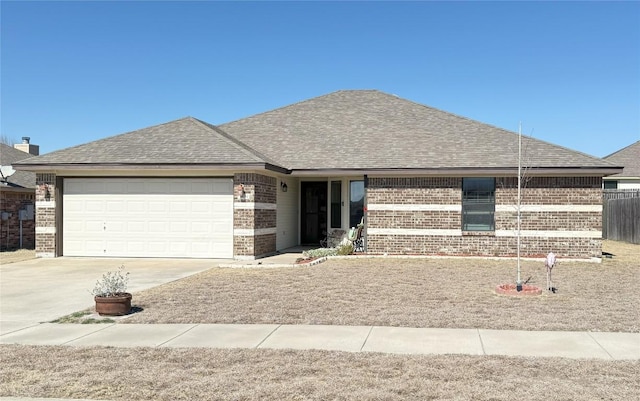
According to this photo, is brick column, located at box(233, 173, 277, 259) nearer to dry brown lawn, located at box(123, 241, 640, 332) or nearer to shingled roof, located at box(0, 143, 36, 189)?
dry brown lawn, located at box(123, 241, 640, 332)

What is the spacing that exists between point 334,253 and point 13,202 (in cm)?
1398

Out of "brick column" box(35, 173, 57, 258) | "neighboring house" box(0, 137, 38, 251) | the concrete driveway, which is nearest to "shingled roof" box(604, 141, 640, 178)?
the concrete driveway

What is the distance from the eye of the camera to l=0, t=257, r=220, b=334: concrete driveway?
32.9 feet

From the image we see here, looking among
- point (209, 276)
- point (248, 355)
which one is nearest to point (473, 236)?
point (209, 276)

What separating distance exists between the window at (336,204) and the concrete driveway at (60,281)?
552 cm

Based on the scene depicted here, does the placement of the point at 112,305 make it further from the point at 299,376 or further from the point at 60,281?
the point at 60,281

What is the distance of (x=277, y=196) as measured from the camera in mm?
20203

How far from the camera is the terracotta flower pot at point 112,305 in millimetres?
9508

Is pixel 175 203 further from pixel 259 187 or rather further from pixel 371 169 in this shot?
pixel 371 169

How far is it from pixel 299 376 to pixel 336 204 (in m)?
15.5

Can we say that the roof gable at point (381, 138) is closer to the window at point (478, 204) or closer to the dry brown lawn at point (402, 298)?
the window at point (478, 204)

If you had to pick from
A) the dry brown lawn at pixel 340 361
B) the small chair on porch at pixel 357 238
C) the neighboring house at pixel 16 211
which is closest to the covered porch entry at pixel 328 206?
the small chair on porch at pixel 357 238

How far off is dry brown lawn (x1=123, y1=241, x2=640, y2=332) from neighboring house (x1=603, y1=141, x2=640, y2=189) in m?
21.0

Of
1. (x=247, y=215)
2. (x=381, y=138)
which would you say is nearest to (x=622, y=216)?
(x=381, y=138)
